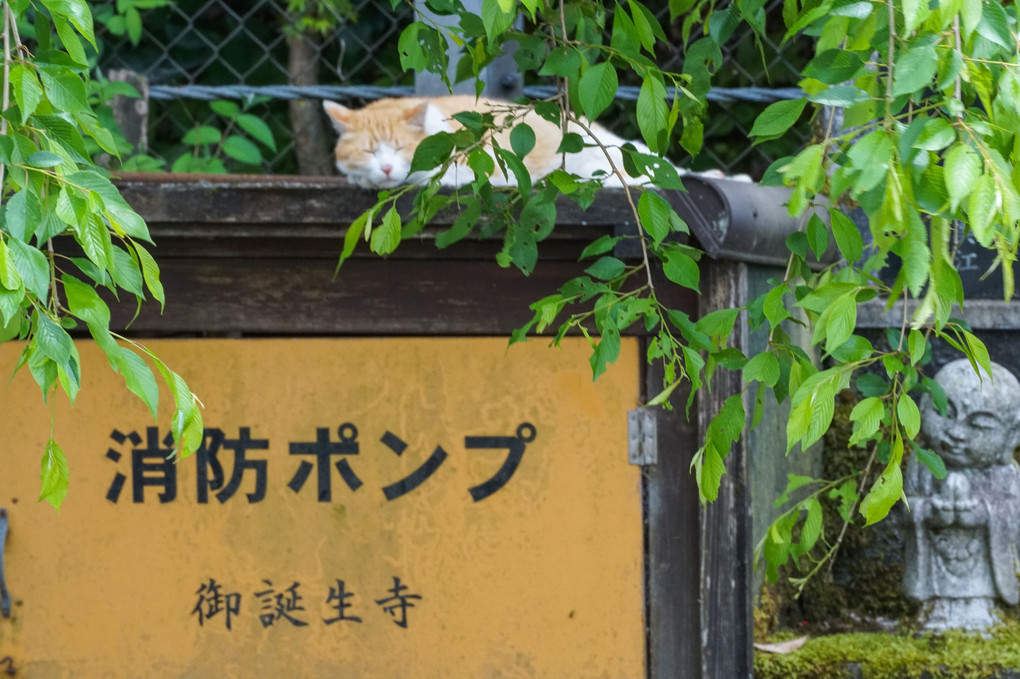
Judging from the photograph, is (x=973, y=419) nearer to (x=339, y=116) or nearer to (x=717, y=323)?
(x=717, y=323)

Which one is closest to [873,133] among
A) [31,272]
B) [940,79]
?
[940,79]

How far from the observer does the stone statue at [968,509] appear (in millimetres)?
2084

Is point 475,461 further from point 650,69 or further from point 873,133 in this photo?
point 873,133

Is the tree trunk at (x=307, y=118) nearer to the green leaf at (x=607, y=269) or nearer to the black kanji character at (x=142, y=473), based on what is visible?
the black kanji character at (x=142, y=473)

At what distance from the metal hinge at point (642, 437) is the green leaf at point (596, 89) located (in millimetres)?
883

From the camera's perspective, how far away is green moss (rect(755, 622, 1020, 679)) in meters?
2.00

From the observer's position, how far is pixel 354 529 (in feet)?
6.15

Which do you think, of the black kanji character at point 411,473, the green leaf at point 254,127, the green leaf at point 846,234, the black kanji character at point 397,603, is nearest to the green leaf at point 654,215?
the green leaf at point 846,234

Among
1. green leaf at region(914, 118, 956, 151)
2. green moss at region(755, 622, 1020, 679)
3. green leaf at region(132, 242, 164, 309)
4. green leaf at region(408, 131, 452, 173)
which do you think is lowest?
green moss at region(755, 622, 1020, 679)

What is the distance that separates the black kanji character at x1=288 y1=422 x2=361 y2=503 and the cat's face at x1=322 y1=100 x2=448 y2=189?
50 cm

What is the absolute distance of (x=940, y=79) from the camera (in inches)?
31.3

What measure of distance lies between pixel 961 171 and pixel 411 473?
1.28 m

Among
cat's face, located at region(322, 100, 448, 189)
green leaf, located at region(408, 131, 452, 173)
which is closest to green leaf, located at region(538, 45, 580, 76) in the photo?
green leaf, located at region(408, 131, 452, 173)

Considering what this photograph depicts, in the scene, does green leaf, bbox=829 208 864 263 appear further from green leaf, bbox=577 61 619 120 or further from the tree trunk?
the tree trunk
